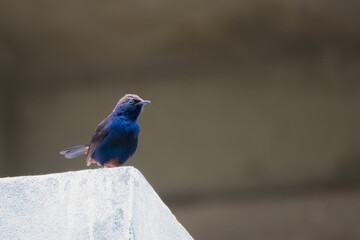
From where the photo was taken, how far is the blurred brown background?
20.8 ft

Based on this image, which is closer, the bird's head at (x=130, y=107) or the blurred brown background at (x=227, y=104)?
the bird's head at (x=130, y=107)

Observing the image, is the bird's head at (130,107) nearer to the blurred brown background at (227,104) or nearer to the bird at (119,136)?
the bird at (119,136)

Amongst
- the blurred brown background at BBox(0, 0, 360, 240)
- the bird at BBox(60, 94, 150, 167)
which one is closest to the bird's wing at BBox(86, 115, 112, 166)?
the bird at BBox(60, 94, 150, 167)

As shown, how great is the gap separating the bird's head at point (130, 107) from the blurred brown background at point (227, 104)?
2601mm

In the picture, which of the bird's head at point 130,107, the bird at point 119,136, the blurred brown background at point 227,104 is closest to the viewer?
the bird at point 119,136

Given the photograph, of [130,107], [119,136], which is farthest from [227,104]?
[119,136]

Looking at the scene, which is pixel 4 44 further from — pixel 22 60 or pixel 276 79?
pixel 276 79

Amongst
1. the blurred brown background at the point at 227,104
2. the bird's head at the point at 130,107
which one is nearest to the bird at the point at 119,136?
the bird's head at the point at 130,107

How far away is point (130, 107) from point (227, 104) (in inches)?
111

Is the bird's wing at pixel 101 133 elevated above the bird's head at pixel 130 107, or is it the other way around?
the bird's head at pixel 130 107

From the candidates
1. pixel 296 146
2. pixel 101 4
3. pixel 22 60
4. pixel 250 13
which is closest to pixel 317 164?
pixel 296 146

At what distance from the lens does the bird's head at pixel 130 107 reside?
3.71m

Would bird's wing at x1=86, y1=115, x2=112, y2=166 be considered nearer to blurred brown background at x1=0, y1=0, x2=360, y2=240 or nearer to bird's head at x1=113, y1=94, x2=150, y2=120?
bird's head at x1=113, y1=94, x2=150, y2=120

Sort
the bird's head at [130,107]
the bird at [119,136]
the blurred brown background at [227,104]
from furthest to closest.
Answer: the blurred brown background at [227,104] → the bird's head at [130,107] → the bird at [119,136]
